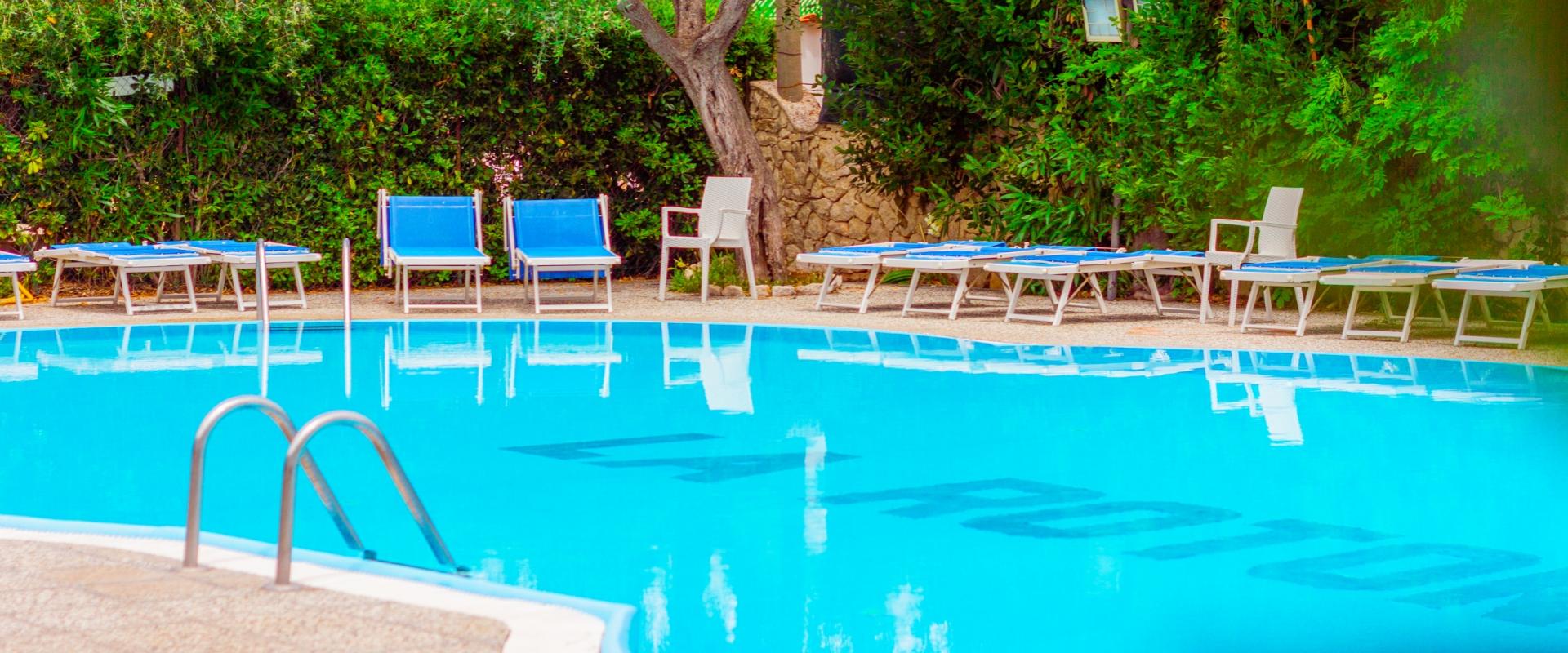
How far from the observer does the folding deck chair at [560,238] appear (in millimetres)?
11375

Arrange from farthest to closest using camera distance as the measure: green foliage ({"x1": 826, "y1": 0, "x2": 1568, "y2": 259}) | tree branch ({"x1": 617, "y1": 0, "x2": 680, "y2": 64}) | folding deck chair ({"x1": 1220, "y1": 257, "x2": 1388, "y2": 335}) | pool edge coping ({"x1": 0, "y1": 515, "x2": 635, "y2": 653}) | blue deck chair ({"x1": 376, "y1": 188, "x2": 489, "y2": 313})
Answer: tree branch ({"x1": 617, "y1": 0, "x2": 680, "y2": 64}) < blue deck chair ({"x1": 376, "y1": 188, "x2": 489, "y2": 313}) < green foliage ({"x1": 826, "y1": 0, "x2": 1568, "y2": 259}) < folding deck chair ({"x1": 1220, "y1": 257, "x2": 1388, "y2": 335}) < pool edge coping ({"x1": 0, "y1": 515, "x2": 635, "y2": 653})

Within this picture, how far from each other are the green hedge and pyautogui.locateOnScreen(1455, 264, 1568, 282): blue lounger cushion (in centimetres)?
702

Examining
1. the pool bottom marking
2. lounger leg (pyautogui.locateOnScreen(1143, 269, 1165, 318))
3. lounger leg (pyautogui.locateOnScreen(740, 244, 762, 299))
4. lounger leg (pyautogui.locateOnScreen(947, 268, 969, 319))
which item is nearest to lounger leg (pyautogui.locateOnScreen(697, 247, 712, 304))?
lounger leg (pyautogui.locateOnScreen(740, 244, 762, 299))

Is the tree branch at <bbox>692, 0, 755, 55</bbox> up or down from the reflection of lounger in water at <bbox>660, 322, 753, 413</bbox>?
up

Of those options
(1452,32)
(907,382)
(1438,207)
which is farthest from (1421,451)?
(1452,32)

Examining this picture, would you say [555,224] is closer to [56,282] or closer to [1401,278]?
[56,282]

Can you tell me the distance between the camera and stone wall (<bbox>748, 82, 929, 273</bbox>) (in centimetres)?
1453

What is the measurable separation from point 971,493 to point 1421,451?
6.05 ft

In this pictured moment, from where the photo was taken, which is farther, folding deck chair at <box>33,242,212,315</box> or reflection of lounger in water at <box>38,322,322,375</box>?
folding deck chair at <box>33,242,212,315</box>

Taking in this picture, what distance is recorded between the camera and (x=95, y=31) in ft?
39.0

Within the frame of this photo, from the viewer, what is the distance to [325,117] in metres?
12.9

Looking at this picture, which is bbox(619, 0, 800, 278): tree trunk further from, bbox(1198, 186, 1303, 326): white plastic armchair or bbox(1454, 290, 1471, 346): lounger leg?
bbox(1454, 290, 1471, 346): lounger leg

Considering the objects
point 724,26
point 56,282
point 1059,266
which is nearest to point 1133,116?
point 1059,266

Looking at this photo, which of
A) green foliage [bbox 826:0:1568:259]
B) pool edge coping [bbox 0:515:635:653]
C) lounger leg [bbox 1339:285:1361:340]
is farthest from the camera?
green foliage [bbox 826:0:1568:259]
